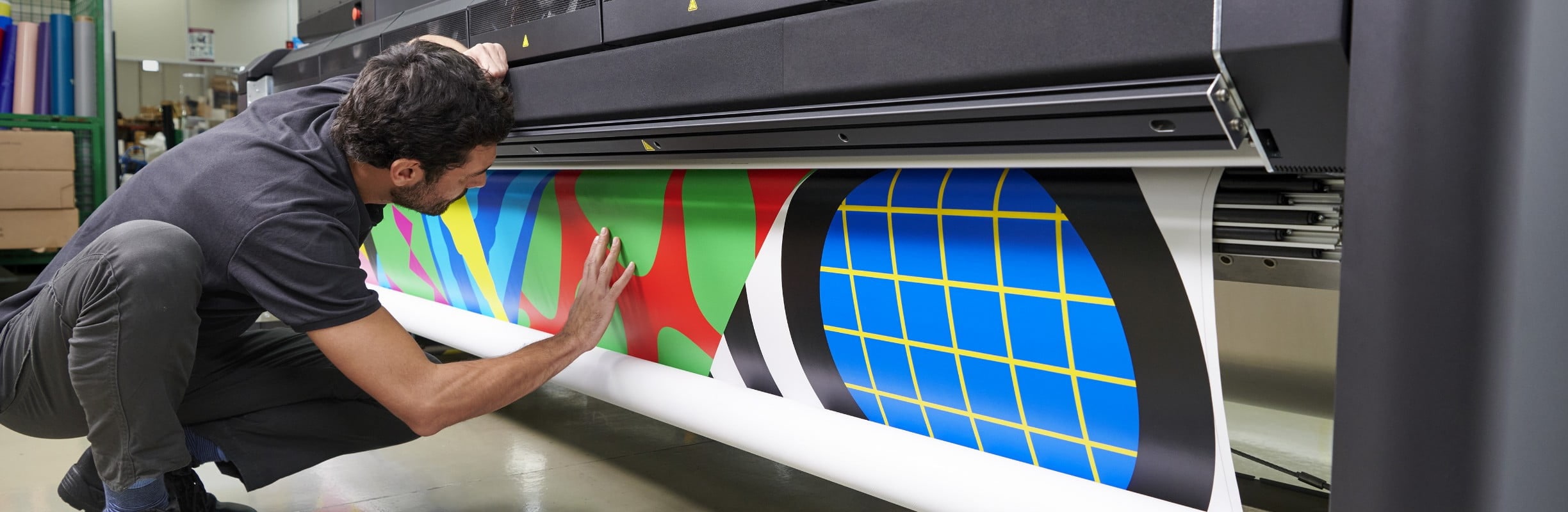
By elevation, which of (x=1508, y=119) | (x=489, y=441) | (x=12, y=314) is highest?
(x=1508, y=119)

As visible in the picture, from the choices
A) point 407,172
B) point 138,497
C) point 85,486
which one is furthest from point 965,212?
point 85,486

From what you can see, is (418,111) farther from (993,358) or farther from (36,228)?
(36,228)

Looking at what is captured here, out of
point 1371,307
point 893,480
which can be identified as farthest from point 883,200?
point 1371,307

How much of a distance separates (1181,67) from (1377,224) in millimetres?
→ 172

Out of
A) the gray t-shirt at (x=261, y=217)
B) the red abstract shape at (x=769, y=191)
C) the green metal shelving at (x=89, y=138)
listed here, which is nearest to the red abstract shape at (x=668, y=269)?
the red abstract shape at (x=769, y=191)

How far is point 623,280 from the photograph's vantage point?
1.50m

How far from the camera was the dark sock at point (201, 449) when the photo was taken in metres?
1.44

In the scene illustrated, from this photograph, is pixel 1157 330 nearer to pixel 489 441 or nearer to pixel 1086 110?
pixel 1086 110

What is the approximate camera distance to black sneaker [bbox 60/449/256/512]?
4.38 feet

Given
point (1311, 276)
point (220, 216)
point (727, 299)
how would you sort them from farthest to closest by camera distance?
point (727, 299) < point (220, 216) < point (1311, 276)

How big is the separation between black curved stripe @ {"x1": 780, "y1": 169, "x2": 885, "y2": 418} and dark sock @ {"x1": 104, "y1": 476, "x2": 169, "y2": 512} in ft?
2.82

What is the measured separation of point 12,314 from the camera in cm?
137

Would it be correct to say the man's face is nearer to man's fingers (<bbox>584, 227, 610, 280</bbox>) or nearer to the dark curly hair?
the dark curly hair

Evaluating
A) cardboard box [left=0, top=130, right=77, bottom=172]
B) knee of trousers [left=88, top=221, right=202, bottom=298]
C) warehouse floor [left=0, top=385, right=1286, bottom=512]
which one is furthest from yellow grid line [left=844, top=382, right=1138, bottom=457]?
cardboard box [left=0, top=130, right=77, bottom=172]
